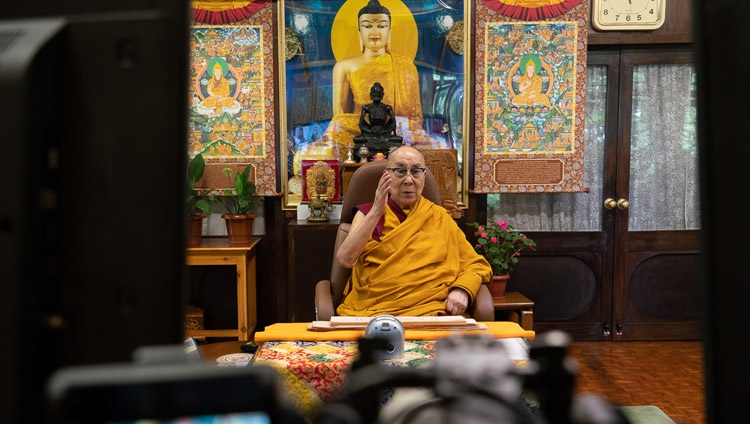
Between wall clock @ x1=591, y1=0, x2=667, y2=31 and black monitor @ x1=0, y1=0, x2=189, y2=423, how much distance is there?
4.08 m

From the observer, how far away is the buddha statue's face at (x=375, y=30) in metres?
3.94

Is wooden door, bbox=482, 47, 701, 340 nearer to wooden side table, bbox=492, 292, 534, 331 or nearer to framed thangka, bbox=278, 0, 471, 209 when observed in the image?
wooden side table, bbox=492, 292, 534, 331

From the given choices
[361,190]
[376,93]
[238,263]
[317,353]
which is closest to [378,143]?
[376,93]

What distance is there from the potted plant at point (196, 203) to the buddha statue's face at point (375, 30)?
133 centimetres

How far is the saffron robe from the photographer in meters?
2.55

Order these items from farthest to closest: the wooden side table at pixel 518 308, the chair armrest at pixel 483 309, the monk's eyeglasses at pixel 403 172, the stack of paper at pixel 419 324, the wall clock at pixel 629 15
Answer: the wall clock at pixel 629 15, the wooden side table at pixel 518 308, the monk's eyeglasses at pixel 403 172, the chair armrest at pixel 483 309, the stack of paper at pixel 419 324

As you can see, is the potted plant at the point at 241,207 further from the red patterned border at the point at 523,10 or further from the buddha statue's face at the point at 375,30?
the red patterned border at the point at 523,10

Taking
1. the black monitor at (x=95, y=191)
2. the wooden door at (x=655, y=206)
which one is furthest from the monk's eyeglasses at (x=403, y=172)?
the black monitor at (x=95, y=191)

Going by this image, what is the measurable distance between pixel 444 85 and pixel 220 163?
1.57 m

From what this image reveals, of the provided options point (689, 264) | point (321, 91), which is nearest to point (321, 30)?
point (321, 91)

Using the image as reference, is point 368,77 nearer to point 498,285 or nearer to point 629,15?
point 498,285

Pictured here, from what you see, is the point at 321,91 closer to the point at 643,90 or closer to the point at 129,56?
the point at 643,90

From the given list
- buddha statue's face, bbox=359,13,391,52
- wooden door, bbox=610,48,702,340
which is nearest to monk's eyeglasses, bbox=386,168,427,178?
buddha statue's face, bbox=359,13,391,52

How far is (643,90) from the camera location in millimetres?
4020
